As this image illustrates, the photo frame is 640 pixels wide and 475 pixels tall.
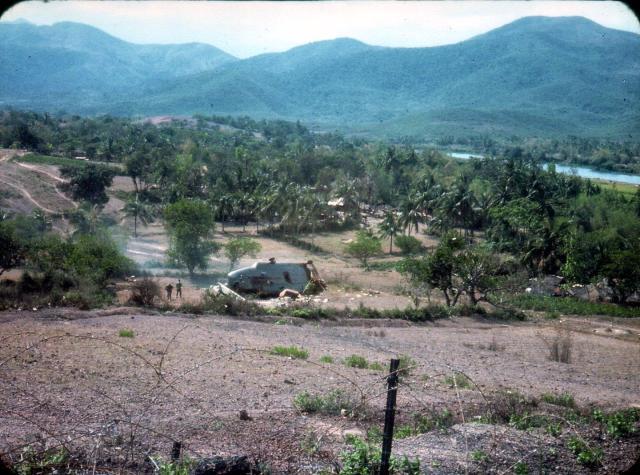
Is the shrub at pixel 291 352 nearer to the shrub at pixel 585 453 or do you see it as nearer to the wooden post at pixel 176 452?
the wooden post at pixel 176 452

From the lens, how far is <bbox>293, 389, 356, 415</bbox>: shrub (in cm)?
743

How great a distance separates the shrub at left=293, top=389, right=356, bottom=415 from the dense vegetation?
1334 cm

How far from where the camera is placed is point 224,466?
17.9 feet

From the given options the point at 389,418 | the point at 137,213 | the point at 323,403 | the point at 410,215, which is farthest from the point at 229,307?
the point at 410,215

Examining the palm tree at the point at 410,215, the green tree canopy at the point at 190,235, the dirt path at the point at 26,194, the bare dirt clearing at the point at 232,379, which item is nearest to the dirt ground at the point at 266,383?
the bare dirt clearing at the point at 232,379

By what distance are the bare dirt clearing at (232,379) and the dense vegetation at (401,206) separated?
744 centimetres

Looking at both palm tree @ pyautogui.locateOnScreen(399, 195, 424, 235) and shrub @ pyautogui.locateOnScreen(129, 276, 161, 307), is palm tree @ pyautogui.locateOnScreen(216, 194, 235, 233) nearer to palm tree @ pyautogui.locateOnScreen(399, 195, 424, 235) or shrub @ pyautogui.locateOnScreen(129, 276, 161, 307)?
palm tree @ pyautogui.locateOnScreen(399, 195, 424, 235)

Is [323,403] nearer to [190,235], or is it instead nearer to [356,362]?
[356,362]

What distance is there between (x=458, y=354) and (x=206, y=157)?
50.8m

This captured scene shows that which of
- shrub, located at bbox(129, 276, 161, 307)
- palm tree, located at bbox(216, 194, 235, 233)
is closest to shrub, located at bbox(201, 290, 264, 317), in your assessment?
shrub, located at bbox(129, 276, 161, 307)

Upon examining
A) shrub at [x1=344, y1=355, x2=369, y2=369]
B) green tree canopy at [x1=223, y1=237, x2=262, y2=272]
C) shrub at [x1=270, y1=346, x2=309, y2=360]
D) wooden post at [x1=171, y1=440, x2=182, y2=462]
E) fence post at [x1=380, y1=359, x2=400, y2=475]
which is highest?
fence post at [x1=380, y1=359, x2=400, y2=475]

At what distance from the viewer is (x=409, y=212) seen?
39.1 metres

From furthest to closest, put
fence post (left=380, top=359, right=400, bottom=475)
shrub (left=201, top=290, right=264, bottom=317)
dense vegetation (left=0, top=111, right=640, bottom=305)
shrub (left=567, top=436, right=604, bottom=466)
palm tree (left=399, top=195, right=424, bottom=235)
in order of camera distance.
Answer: palm tree (left=399, top=195, right=424, bottom=235)
dense vegetation (left=0, top=111, right=640, bottom=305)
shrub (left=201, top=290, right=264, bottom=317)
shrub (left=567, top=436, right=604, bottom=466)
fence post (left=380, top=359, right=400, bottom=475)

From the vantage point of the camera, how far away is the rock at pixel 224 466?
17.6ft
